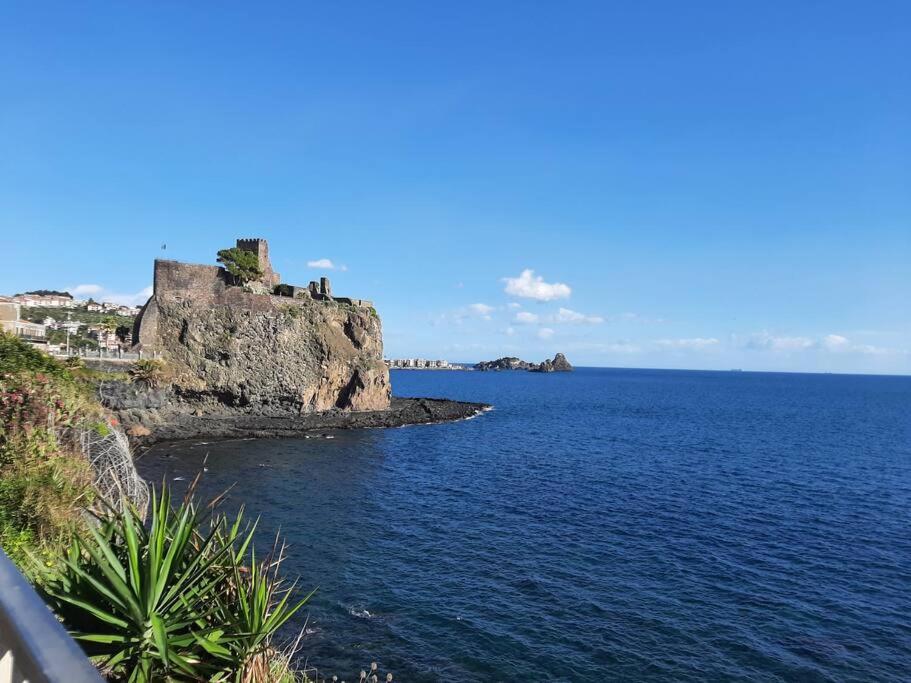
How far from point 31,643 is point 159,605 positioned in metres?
5.19

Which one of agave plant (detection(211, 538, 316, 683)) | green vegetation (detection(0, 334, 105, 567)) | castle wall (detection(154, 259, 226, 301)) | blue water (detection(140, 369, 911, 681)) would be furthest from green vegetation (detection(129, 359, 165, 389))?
agave plant (detection(211, 538, 316, 683))

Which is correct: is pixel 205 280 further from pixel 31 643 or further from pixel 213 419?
pixel 31 643

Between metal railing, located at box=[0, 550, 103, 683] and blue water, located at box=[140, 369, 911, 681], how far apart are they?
13069mm

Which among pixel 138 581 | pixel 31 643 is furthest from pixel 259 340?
pixel 31 643

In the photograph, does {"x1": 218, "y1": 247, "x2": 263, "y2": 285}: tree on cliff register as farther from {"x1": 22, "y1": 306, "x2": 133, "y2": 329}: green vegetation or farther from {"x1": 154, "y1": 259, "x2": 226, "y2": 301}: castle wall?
{"x1": 22, "y1": 306, "x2": 133, "y2": 329}: green vegetation

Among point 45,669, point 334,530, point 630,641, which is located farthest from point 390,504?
point 45,669

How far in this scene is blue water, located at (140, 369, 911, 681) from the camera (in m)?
15.1

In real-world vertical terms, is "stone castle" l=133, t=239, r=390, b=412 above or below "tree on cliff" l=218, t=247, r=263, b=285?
below

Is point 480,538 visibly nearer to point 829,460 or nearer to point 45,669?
point 45,669

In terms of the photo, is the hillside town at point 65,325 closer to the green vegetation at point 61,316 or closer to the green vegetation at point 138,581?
the green vegetation at point 61,316

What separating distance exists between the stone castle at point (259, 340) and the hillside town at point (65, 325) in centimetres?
553

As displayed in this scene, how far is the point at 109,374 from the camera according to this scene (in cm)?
4647

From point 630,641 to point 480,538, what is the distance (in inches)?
353

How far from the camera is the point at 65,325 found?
230 ft
